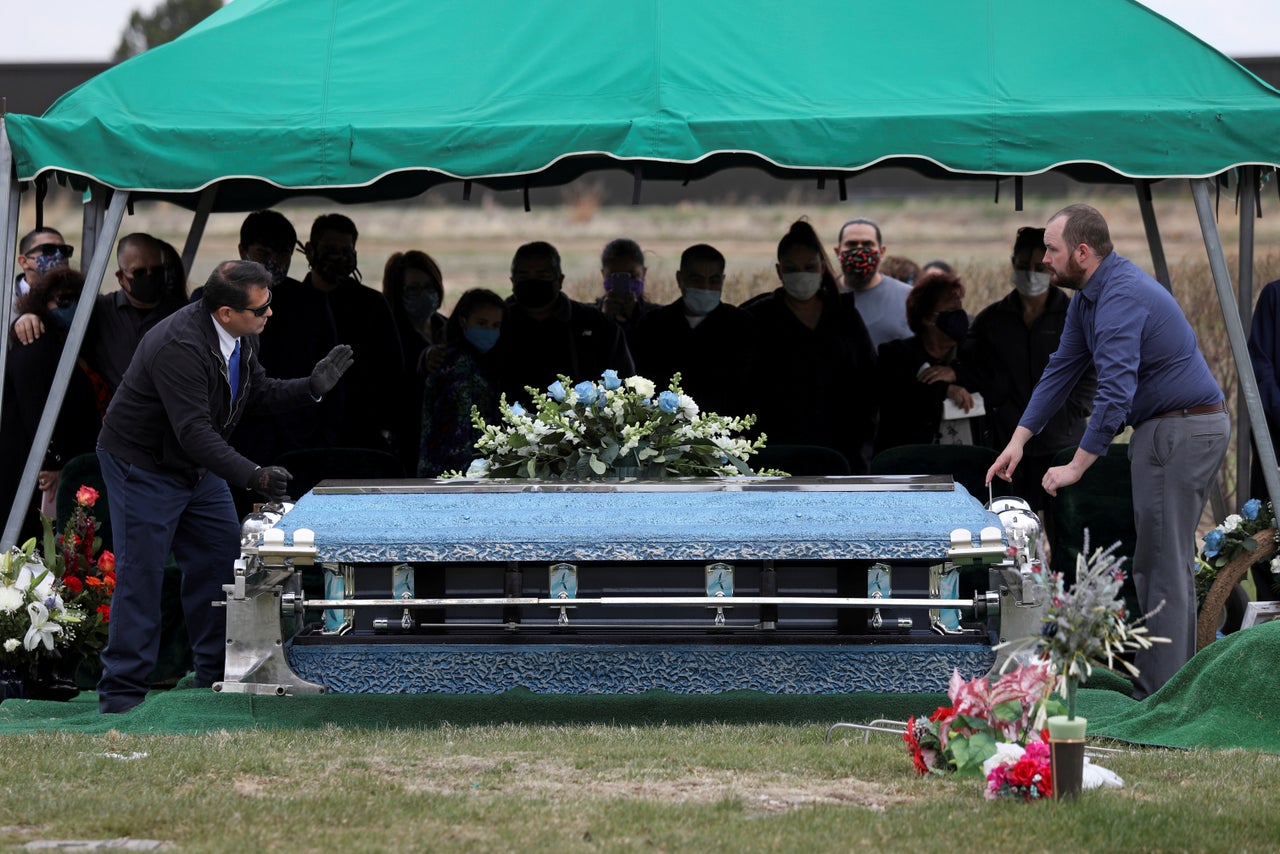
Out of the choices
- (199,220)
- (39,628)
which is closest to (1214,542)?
(39,628)

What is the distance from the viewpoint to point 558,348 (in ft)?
27.9

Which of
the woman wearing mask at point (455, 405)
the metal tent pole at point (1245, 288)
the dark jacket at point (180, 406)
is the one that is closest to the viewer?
the dark jacket at point (180, 406)

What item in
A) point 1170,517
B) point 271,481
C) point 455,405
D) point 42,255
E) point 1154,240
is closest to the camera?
point 271,481

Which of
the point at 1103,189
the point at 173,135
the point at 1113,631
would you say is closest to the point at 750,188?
the point at 1103,189

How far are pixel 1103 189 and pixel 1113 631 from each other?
1514 centimetres

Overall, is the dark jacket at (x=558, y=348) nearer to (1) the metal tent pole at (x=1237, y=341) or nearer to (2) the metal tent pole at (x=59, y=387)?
(2) the metal tent pole at (x=59, y=387)

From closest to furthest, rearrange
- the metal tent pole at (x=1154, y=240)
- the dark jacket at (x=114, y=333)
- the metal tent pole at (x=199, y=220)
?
the dark jacket at (x=114, y=333)
the metal tent pole at (x=1154, y=240)
the metal tent pole at (x=199, y=220)

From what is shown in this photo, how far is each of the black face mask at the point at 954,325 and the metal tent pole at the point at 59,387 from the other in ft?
13.1

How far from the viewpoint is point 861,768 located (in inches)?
198

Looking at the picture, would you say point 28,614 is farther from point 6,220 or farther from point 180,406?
point 6,220

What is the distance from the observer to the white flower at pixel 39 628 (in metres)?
6.73

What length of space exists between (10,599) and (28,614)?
0.09 meters

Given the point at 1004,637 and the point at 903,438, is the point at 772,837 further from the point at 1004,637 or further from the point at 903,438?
the point at 903,438

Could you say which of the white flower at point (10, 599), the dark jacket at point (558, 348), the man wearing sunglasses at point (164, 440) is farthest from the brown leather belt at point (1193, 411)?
the white flower at point (10, 599)
